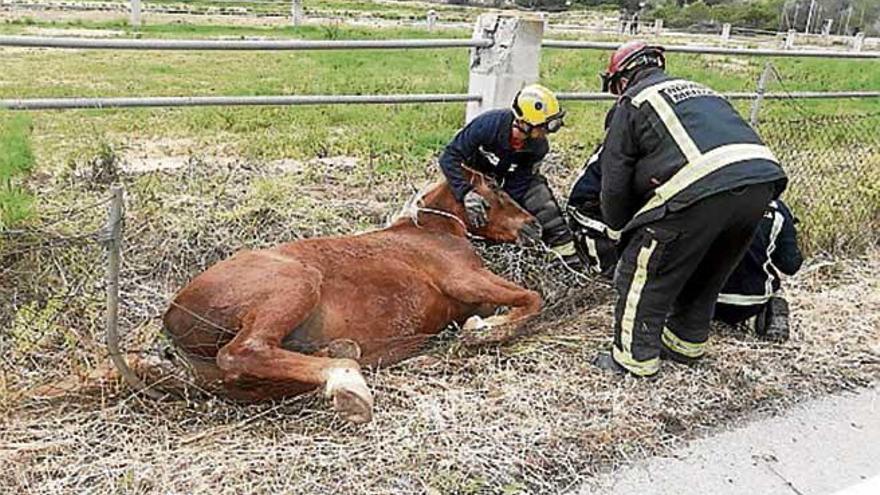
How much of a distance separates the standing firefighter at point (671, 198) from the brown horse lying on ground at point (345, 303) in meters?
0.64

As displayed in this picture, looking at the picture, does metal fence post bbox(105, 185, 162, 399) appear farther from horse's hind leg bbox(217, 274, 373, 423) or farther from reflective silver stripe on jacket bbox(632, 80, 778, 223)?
reflective silver stripe on jacket bbox(632, 80, 778, 223)

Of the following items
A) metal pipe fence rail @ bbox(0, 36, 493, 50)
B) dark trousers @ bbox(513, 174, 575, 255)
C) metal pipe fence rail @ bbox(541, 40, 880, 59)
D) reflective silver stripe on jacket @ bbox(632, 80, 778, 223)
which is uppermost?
metal pipe fence rail @ bbox(541, 40, 880, 59)

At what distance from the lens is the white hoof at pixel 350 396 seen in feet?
10.1

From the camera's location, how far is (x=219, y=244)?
4715 millimetres

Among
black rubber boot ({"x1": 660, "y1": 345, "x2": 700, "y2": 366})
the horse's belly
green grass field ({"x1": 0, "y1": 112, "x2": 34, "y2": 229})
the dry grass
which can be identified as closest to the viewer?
the dry grass

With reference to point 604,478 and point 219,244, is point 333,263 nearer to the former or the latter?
point 219,244

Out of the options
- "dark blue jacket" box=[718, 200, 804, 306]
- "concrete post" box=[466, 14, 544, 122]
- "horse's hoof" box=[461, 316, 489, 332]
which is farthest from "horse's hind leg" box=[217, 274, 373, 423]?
"concrete post" box=[466, 14, 544, 122]

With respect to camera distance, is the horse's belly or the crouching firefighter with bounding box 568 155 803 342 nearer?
the horse's belly

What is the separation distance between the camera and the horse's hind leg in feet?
10.2

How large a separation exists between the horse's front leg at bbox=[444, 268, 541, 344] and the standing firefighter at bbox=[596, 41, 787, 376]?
46cm

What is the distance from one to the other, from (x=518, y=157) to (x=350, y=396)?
84.9 inches

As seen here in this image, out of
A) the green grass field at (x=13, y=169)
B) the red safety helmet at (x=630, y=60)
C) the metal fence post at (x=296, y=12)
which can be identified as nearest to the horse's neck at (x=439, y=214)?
the red safety helmet at (x=630, y=60)

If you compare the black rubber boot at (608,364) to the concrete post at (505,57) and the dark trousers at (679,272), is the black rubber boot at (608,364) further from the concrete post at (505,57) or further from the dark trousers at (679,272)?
the concrete post at (505,57)

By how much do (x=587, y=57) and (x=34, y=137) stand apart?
44.3 feet
